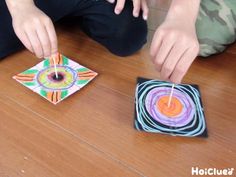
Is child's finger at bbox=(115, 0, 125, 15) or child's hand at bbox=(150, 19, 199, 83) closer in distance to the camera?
child's hand at bbox=(150, 19, 199, 83)

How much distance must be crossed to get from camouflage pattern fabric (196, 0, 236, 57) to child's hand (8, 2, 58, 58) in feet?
1.36

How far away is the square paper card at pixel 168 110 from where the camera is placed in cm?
63

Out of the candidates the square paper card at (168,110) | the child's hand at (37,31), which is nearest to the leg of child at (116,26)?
the square paper card at (168,110)

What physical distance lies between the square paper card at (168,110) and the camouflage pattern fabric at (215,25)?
5.9 inches

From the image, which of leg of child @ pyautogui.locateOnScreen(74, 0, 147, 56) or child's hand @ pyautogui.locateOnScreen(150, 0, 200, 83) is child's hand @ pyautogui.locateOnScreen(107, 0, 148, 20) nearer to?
leg of child @ pyautogui.locateOnScreen(74, 0, 147, 56)

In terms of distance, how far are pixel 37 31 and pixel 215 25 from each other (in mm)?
474

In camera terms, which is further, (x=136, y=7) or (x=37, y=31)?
(x=136, y=7)

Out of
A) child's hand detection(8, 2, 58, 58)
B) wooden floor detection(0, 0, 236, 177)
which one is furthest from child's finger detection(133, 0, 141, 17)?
child's hand detection(8, 2, 58, 58)

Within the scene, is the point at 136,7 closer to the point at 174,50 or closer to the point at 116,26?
the point at 116,26

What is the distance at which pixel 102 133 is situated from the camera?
0.63m

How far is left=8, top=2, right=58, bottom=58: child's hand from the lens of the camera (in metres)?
0.59

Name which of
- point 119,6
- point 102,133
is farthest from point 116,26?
point 102,133

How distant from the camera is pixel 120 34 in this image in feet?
2.71

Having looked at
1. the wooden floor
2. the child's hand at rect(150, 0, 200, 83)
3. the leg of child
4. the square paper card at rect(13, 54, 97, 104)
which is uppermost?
the child's hand at rect(150, 0, 200, 83)
